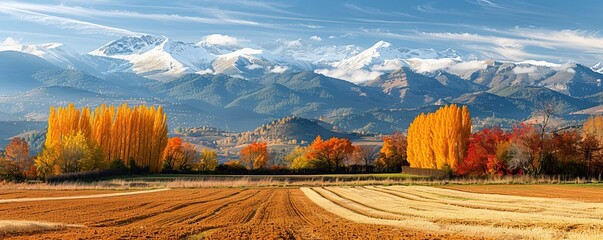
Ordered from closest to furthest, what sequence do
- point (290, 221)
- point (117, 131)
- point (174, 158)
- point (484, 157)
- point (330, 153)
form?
point (290, 221)
point (484, 157)
point (117, 131)
point (174, 158)
point (330, 153)

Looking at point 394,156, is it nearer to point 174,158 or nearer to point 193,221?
point 174,158

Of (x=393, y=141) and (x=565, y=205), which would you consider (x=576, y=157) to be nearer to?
(x=393, y=141)

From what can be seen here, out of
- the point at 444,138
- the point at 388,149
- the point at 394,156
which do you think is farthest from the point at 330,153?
the point at 444,138

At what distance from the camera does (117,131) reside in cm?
11281

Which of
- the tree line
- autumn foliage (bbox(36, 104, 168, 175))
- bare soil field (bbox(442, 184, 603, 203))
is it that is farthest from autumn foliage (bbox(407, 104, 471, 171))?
autumn foliage (bbox(36, 104, 168, 175))

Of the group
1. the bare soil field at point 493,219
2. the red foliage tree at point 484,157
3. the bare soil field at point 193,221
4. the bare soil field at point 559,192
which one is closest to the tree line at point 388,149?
the red foliage tree at point 484,157

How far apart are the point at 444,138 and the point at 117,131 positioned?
59347 mm

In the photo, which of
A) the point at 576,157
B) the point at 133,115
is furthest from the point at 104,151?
the point at 576,157

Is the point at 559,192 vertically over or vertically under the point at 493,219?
over

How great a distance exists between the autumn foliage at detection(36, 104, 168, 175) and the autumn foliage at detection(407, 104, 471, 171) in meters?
48.6

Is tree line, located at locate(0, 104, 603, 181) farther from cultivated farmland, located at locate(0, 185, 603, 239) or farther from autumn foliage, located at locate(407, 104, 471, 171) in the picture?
cultivated farmland, located at locate(0, 185, 603, 239)

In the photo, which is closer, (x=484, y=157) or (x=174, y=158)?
(x=484, y=157)

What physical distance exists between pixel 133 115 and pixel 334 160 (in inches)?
1854

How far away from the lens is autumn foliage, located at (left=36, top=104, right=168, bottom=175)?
10756 cm
